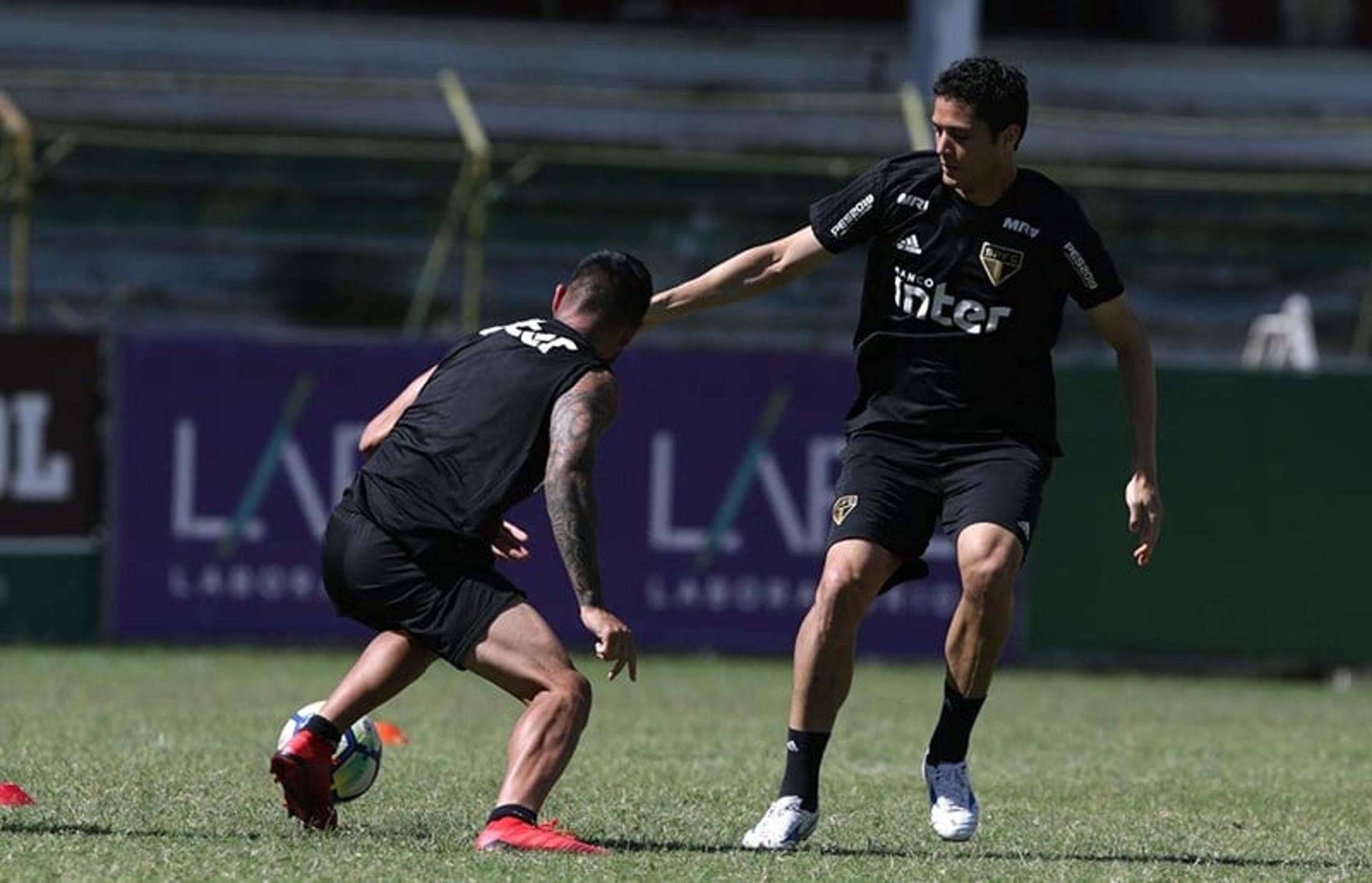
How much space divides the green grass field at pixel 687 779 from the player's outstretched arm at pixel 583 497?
0.62 metres

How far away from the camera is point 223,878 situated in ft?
21.4

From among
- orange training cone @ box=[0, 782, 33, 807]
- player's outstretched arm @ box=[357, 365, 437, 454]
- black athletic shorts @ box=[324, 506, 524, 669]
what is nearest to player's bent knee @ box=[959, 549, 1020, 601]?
black athletic shorts @ box=[324, 506, 524, 669]

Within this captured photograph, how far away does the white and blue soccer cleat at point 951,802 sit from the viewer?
304 inches

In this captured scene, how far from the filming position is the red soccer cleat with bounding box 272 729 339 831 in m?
7.39

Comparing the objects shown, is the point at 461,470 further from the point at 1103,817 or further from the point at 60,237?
the point at 60,237

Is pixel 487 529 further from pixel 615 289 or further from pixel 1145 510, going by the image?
pixel 1145 510

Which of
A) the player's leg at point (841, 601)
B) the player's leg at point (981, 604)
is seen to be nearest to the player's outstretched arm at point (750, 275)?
the player's leg at point (841, 601)

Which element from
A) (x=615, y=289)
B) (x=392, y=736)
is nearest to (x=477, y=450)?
(x=615, y=289)

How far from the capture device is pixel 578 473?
22.9ft

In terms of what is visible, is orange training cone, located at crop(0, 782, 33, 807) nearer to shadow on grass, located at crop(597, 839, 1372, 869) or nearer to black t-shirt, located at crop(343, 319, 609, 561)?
Result: black t-shirt, located at crop(343, 319, 609, 561)

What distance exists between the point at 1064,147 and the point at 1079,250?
14421 millimetres

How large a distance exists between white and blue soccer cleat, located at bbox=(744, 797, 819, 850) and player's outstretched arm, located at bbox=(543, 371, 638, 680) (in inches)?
30.4

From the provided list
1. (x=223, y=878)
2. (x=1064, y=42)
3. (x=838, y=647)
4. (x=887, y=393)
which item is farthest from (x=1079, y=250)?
(x=1064, y=42)

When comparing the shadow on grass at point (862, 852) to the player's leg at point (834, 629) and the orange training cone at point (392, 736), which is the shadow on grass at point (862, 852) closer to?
the player's leg at point (834, 629)
